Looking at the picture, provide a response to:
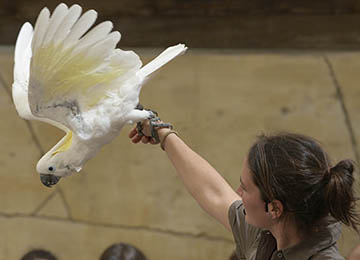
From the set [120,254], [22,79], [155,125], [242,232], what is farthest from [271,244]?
[120,254]

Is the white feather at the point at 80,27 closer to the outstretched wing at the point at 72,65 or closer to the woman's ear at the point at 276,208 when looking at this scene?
the outstretched wing at the point at 72,65

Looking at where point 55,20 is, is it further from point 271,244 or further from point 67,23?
point 271,244

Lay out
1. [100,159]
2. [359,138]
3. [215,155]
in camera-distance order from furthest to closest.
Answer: [100,159] → [215,155] → [359,138]

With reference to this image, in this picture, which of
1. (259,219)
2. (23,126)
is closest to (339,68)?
(259,219)

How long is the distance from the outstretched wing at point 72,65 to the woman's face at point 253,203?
28 centimetres

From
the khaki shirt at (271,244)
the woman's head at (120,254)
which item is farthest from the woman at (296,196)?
the woman's head at (120,254)

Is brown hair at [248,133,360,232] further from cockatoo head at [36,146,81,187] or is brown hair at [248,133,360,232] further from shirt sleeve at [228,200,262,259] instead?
cockatoo head at [36,146,81,187]

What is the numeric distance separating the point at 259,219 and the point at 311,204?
0.09 metres

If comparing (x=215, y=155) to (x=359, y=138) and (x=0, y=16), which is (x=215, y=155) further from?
(x=0, y=16)

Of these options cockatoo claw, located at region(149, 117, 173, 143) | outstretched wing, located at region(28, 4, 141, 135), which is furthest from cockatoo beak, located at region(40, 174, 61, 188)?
cockatoo claw, located at region(149, 117, 173, 143)

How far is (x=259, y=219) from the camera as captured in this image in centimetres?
81

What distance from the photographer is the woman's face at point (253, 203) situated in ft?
2.64

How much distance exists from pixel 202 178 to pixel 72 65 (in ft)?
1.18

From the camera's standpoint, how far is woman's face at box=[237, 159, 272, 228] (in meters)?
0.81
